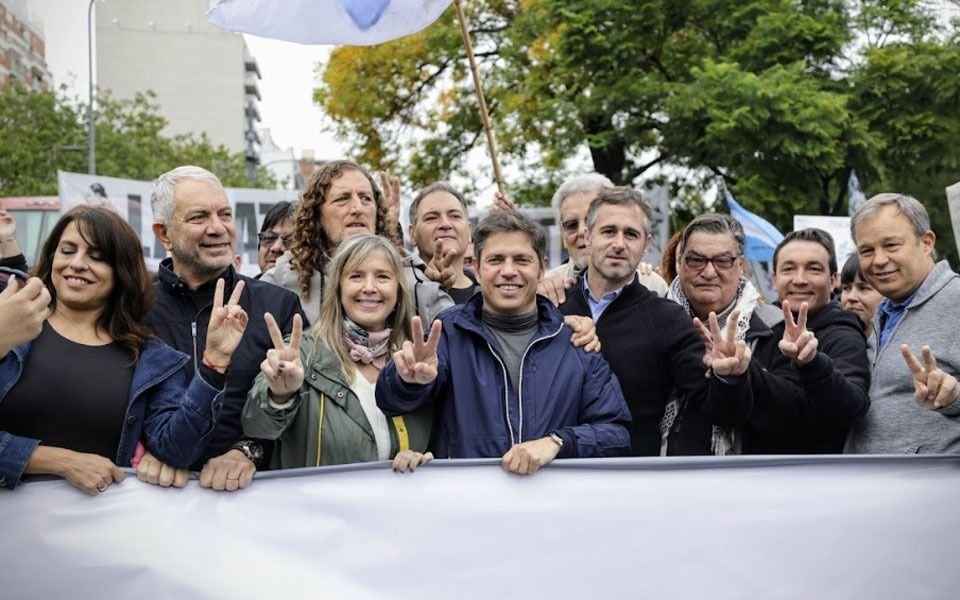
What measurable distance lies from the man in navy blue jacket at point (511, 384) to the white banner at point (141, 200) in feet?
36.5

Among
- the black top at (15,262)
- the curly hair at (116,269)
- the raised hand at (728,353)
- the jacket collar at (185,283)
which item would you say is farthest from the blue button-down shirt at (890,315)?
the black top at (15,262)

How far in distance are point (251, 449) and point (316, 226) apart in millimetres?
1423

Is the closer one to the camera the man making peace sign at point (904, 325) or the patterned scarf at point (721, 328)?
the man making peace sign at point (904, 325)

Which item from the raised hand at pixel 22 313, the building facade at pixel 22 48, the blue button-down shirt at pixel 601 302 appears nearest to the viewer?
the raised hand at pixel 22 313

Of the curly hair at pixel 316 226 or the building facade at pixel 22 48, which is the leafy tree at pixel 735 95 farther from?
the building facade at pixel 22 48

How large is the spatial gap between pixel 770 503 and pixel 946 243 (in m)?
16.8

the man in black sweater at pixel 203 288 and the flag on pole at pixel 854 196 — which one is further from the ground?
the flag on pole at pixel 854 196

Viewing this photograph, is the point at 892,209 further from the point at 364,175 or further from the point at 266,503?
the point at 266,503

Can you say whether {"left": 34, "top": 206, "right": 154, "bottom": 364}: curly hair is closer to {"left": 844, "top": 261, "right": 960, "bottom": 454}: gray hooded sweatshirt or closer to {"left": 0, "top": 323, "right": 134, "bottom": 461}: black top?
{"left": 0, "top": 323, "right": 134, "bottom": 461}: black top

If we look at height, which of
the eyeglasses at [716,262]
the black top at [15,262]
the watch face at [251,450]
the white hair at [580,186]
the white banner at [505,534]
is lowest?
the white banner at [505,534]

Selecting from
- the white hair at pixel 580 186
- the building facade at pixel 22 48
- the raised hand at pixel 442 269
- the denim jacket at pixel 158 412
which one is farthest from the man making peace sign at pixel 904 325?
the building facade at pixel 22 48

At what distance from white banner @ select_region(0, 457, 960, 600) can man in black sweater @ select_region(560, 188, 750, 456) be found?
19.8 inches

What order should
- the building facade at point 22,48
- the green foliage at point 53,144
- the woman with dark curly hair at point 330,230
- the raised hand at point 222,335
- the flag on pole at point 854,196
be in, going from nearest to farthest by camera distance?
the raised hand at point 222,335, the woman with dark curly hair at point 330,230, the flag on pole at point 854,196, the green foliage at point 53,144, the building facade at point 22,48

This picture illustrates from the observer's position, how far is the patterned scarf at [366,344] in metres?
4.23
